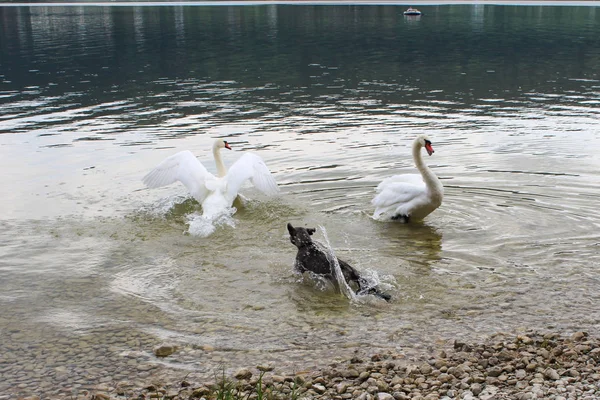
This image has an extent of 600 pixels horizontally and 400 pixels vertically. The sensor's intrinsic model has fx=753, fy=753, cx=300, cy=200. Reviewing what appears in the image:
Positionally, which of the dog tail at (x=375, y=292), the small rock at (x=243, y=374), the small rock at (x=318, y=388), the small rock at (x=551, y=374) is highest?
the small rock at (x=551, y=374)

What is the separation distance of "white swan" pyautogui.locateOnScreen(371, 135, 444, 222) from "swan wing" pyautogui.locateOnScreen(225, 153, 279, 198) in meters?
1.91

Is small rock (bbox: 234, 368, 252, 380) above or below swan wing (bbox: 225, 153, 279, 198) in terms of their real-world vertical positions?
below

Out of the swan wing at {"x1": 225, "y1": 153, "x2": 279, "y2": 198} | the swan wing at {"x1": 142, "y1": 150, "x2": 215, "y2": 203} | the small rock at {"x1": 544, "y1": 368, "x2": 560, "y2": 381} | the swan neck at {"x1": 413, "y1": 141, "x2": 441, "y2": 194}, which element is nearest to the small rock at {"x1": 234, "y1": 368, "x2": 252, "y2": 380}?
the small rock at {"x1": 544, "y1": 368, "x2": 560, "y2": 381}

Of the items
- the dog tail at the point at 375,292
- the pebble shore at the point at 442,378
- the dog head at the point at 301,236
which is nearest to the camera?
the pebble shore at the point at 442,378

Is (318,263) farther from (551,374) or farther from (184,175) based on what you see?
(184,175)

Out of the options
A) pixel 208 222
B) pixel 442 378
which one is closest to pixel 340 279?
pixel 442 378

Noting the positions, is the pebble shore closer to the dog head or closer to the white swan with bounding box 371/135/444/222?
the dog head

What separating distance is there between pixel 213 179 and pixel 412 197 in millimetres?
3654

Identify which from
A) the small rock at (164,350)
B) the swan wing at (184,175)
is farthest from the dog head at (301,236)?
the swan wing at (184,175)

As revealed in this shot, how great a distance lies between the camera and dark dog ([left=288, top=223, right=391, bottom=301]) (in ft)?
31.1

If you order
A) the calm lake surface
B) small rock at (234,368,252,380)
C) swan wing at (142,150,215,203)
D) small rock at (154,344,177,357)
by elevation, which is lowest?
the calm lake surface

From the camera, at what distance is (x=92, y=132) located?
2167 cm

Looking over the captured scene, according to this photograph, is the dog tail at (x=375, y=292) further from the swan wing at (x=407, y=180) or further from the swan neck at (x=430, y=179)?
the swan wing at (x=407, y=180)

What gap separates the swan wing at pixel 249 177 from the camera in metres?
13.3
